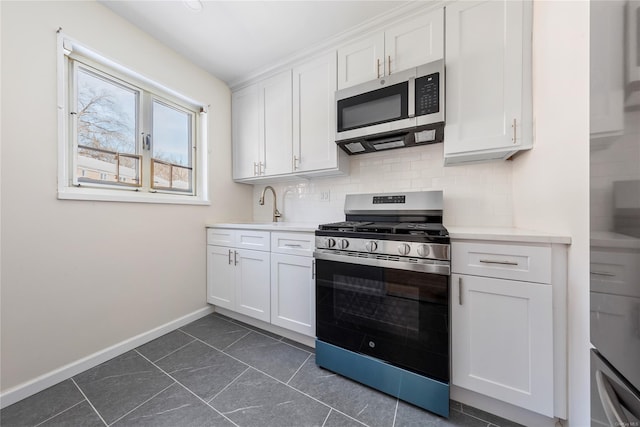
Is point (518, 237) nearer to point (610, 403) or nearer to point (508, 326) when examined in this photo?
point (508, 326)

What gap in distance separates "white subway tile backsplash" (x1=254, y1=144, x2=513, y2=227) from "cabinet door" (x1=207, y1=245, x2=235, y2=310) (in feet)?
2.71

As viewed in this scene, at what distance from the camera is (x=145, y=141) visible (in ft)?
6.73

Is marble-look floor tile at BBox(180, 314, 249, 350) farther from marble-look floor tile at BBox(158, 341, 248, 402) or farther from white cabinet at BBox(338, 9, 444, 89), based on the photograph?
white cabinet at BBox(338, 9, 444, 89)

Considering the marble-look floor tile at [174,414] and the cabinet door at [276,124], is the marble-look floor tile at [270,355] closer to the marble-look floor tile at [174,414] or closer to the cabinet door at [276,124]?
the marble-look floor tile at [174,414]

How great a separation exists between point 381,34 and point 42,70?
7.43ft

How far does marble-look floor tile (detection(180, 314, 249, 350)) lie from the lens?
193cm

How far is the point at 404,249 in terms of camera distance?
1.28 metres

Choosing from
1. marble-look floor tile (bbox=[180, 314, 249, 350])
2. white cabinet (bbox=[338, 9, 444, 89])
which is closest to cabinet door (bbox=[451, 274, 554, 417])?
white cabinet (bbox=[338, 9, 444, 89])

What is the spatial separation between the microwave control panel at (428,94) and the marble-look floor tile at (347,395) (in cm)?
180

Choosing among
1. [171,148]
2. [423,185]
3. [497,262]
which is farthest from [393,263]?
[171,148]

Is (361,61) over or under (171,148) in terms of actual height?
over

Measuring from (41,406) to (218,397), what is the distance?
3.14 ft

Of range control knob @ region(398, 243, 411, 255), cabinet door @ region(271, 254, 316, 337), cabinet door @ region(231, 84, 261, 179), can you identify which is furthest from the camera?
cabinet door @ region(231, 84, 261, 179)

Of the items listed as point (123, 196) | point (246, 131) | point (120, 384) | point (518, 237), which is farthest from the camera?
point (246, 131)
